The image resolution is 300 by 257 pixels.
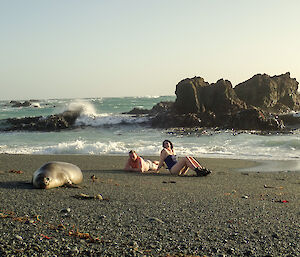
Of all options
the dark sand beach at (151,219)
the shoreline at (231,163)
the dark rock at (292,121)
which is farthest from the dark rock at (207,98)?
the dark sand beach at (151,219)

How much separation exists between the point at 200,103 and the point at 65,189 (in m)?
25.2

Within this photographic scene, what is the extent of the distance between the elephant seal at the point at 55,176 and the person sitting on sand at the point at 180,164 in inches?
110

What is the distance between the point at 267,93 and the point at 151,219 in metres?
33.2

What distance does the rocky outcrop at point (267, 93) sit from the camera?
35.7m

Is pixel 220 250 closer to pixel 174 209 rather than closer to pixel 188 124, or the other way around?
pixel 174 209

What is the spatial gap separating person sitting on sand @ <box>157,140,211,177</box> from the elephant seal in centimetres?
280

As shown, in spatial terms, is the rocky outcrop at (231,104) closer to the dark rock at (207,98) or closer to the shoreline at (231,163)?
the dark rock at (207,98)

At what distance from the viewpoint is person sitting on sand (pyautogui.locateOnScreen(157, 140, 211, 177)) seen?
31.3 feet

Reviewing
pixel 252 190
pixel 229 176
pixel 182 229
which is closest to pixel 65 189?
pixel 182 229

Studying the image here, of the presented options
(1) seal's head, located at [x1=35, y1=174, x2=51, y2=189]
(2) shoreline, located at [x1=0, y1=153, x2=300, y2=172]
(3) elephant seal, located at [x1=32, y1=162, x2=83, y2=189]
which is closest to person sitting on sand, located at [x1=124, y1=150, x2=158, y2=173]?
(2) shoreline, located at [x1=0, y1=153, x2=300, y2=172]

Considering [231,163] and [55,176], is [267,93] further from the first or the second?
[55,176]

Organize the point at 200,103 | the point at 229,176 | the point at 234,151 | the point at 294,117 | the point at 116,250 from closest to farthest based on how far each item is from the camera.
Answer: the point at 116,250 → the point at 229,176 → the point at 234,151 → the point at 294,117 → the point at 200,103

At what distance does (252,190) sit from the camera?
305 inches

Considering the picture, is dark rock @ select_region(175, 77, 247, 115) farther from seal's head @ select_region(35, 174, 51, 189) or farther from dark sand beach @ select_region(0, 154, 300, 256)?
seal's head @ select_region(35, 174, 51, 189)
